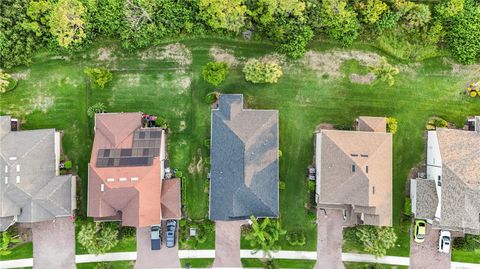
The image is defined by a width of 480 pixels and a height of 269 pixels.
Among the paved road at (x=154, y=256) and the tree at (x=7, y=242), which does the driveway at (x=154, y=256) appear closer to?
the paved road at (x=154, y=256)

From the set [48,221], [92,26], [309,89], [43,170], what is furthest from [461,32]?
[48,221]

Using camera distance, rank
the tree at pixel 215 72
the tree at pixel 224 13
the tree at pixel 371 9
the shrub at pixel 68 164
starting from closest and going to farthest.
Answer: the tree at pixel 224 13
the tree at pixel 371 9
the tree at pixel 215 72
the shrub at pixel 68 164

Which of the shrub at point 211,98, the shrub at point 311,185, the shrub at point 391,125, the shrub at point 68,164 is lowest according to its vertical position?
the shrub at point 311,185

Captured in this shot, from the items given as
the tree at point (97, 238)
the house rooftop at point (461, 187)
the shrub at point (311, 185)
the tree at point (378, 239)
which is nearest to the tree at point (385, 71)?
the house rooftop at point (461, 187)

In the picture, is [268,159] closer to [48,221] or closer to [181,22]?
[181,22]

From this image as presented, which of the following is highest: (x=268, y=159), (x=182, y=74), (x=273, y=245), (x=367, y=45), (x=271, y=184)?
(x=367, y=45)

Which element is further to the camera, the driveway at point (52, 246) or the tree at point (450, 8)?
the driveway at point (52, 246)
